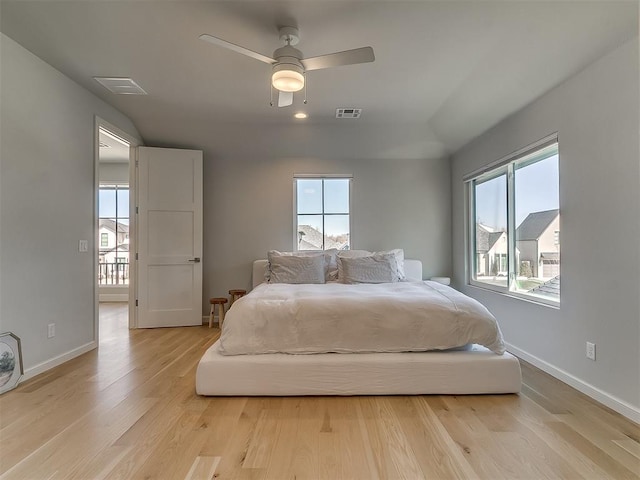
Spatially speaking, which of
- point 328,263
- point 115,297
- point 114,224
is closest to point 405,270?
point 328,263

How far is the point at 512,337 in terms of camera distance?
319cm

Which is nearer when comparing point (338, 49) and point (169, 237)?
point (338, 49)

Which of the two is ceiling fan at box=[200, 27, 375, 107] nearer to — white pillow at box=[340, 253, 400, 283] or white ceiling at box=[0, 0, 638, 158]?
white ceiling at box=[0, 0, 638, 158]

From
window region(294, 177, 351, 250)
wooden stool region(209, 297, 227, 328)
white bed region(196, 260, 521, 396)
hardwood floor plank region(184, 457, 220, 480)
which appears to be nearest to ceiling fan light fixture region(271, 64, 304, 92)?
white bed region(196, 260, 521, 396)

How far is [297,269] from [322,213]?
3.89 feet

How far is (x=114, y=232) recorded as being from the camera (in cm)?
666

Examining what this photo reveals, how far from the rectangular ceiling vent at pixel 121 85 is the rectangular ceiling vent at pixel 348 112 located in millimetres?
1977

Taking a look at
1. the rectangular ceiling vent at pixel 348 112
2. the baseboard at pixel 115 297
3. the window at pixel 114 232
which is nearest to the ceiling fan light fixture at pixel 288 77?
the rectangular ceiling vent at pixel 348 112

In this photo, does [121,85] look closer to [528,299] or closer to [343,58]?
[343,58]

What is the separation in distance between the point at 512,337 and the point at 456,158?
2.41 meters

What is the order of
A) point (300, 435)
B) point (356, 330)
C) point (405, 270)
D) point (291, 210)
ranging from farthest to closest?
point (291, 210) < point (405, 270) < point (356, 330) < point (300, 435)

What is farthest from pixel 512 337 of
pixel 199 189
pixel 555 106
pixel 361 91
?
pixel 199 189

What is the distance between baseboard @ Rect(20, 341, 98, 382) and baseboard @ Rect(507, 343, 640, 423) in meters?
4.05

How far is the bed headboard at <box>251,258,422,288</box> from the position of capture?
430 centimetres
